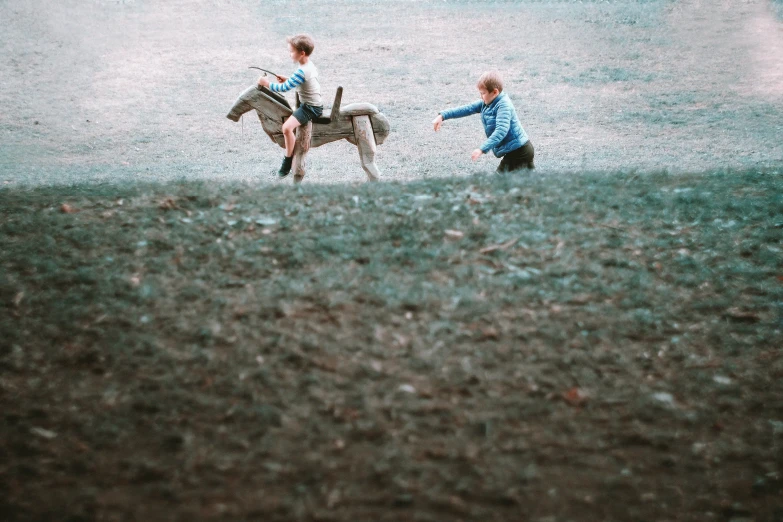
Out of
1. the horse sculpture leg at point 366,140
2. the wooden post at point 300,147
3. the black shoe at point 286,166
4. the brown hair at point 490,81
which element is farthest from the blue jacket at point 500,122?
the black shoe at point 286,166

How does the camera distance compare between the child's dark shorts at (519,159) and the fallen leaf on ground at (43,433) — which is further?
the child's dark shorts at (519,159)

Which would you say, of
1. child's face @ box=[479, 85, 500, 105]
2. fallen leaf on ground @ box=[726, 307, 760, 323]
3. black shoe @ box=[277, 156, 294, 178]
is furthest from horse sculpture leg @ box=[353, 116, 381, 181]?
fallen leaf on ground @ box=[726, 307, 760, 323]

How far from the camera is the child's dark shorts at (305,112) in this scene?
6.64 meters

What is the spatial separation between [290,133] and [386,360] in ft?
13.5

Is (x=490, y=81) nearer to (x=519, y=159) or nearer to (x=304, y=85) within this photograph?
(x=519, y=159)

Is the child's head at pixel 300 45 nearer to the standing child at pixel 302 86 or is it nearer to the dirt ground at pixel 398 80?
the standing child at pixel 302 86

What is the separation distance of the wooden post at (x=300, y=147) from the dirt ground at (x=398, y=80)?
1.07 meters

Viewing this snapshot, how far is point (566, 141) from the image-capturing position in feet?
30.6

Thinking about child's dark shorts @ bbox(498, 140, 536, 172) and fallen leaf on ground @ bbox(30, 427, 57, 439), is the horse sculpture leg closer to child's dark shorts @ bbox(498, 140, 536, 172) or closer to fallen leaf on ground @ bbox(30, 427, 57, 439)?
child's dark shorts @ bbox(498, 140, 536, 172)

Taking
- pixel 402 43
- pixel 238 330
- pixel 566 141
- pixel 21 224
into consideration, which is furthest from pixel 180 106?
pixel 238 330

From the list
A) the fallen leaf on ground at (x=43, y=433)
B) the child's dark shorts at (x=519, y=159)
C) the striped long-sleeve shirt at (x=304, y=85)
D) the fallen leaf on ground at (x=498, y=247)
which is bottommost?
the fallen leaf on ground at (x=43, y=433)

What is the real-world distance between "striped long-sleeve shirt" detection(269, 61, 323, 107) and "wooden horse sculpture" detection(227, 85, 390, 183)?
152 mm

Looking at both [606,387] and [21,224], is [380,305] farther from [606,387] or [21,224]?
[21,224]

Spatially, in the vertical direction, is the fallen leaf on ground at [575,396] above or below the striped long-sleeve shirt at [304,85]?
below
